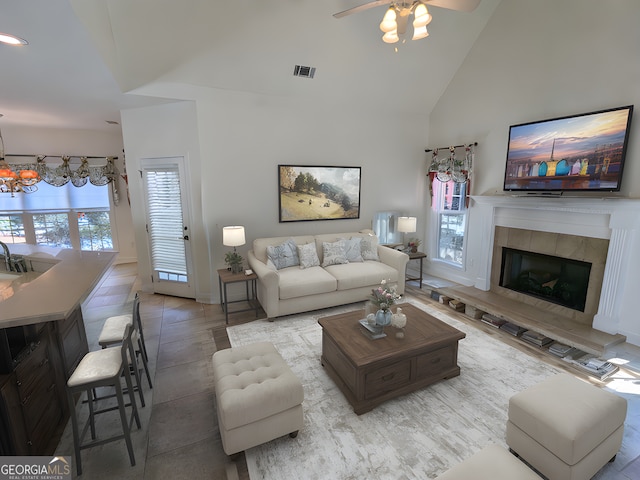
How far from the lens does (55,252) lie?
3350mm

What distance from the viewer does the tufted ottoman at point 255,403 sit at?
6.11 feet

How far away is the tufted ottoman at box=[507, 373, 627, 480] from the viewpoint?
167 centimetres

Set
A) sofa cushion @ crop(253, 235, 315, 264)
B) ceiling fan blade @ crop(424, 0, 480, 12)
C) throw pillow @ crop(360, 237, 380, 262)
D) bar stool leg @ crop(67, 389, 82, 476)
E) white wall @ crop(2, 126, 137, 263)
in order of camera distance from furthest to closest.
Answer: white wall @ crop(2, 126, 137, 263) → throw pillow @ crop(360, 237, 380, 262) → sofa cushion @ crop(253, 235, 315, 264) → ceiling fan blade @ crop(424, 0, 480, 12) → bar stool leg @ crop(67, 389, 82, 476)

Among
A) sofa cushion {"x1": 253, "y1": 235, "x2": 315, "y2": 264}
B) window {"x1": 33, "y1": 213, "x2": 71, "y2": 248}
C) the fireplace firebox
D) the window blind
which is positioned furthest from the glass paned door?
the fireplace firebox

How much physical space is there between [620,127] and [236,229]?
176 inches

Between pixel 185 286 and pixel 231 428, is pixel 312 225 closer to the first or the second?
pixel 185 286

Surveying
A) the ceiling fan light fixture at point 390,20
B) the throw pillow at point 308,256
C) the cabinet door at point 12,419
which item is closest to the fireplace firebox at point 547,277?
the throw pillow at point 308,256

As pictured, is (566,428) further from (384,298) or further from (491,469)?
(384,298)

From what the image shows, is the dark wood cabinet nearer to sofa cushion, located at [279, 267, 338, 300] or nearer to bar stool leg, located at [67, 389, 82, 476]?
bar stool leg, located at [67, 389, 82, 476]

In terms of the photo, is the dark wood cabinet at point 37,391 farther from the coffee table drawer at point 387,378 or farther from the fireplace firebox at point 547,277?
the fireplace firebox at point 547,277

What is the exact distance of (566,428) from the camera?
1.67 metres

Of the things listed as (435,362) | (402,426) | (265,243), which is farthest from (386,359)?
(265,243)

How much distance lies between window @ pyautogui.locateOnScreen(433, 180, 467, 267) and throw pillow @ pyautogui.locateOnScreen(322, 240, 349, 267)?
2.09 meters

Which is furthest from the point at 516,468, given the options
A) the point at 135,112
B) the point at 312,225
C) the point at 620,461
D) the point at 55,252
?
the point at 135,112
